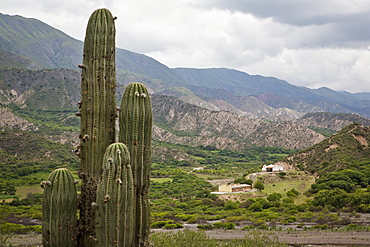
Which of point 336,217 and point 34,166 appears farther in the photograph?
point 34,166

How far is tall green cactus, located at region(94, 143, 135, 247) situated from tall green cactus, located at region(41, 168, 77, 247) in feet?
5.19

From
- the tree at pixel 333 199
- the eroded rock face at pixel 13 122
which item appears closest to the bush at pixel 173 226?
the tree at pixel 333 199

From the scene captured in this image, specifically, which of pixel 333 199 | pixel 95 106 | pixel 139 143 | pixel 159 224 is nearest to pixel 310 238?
pixel 333 199

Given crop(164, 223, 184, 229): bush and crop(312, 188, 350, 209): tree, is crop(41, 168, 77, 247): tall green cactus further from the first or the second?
crop(312, 188, 350, 209): tree

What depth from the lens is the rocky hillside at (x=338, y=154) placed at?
67.8 metres

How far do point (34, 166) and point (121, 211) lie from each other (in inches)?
3268

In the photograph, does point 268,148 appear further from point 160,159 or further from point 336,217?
point 336,217

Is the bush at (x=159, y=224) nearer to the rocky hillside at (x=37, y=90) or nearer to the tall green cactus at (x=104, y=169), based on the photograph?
the tall green cactus at (x=104, y=169)

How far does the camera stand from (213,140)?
616ft

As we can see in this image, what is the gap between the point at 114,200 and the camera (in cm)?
1204

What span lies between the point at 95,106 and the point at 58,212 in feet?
13.7

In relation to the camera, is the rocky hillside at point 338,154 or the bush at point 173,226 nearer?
the bush at point 173,226

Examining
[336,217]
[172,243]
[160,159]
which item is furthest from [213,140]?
[172,243]

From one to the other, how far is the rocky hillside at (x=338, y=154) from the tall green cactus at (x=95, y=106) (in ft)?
192
